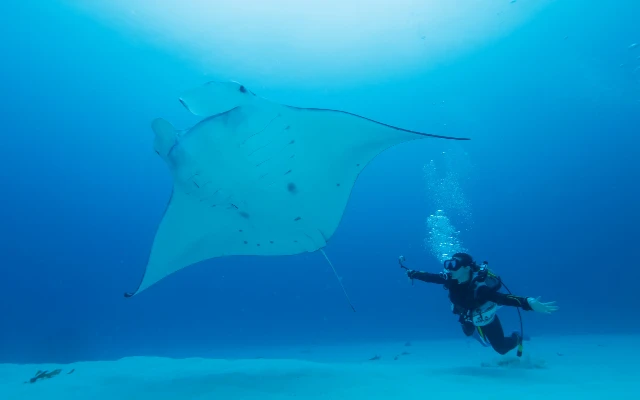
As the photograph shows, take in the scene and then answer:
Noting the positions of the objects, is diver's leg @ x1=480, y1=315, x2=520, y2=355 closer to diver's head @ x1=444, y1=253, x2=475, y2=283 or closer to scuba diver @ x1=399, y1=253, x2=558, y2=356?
scuba diver @ x1=399, y1=253, x2=558, y2=356

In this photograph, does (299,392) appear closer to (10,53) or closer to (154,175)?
(10,53)

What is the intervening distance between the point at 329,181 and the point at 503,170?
→ 49.4 m

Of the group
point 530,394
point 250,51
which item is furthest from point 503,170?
point 530,394

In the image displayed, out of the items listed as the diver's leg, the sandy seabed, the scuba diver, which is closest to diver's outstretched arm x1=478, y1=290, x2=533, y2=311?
the scuba diver

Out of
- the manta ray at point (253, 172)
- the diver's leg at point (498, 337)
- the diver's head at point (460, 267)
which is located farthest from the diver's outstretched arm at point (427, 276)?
the manta ray at point (253, 172)

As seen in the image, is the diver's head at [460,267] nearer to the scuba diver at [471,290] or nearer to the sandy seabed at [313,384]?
the scuba diver at [471,290]

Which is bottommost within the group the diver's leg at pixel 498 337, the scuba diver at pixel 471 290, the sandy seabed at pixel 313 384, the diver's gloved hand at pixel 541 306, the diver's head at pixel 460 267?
the sandy seabed at pixel 313 384

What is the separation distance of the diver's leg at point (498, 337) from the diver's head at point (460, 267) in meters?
0.99

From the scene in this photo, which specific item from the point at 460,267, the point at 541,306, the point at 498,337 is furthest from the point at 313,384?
the point at 498,337

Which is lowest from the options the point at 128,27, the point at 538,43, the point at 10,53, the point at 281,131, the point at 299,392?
the point at 299,392

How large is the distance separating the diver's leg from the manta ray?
3161mm

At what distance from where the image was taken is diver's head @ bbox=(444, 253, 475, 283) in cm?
523

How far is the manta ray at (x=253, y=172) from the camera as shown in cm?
343

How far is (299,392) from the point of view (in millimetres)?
3961
